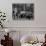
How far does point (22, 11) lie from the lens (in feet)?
14.4

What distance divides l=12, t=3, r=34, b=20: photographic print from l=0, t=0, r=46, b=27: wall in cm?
9

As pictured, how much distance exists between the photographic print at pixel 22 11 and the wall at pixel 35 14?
3.5 inches

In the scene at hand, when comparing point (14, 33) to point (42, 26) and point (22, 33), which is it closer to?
point (22, 33)

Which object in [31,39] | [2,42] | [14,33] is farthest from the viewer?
[14,33]

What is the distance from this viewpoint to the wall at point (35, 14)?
4.35 meters

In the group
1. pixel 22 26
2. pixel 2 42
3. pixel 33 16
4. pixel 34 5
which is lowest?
Answer: pixel 2 42

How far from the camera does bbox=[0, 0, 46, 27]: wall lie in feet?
14.3

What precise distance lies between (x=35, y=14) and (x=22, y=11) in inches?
15.7

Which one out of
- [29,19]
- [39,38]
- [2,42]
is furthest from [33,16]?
[2,42]

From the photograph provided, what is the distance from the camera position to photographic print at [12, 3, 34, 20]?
4.37 m

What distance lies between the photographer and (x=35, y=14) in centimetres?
436

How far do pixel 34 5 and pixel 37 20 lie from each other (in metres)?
0.45

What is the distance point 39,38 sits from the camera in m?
3.97

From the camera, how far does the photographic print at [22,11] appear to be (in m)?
4.37
